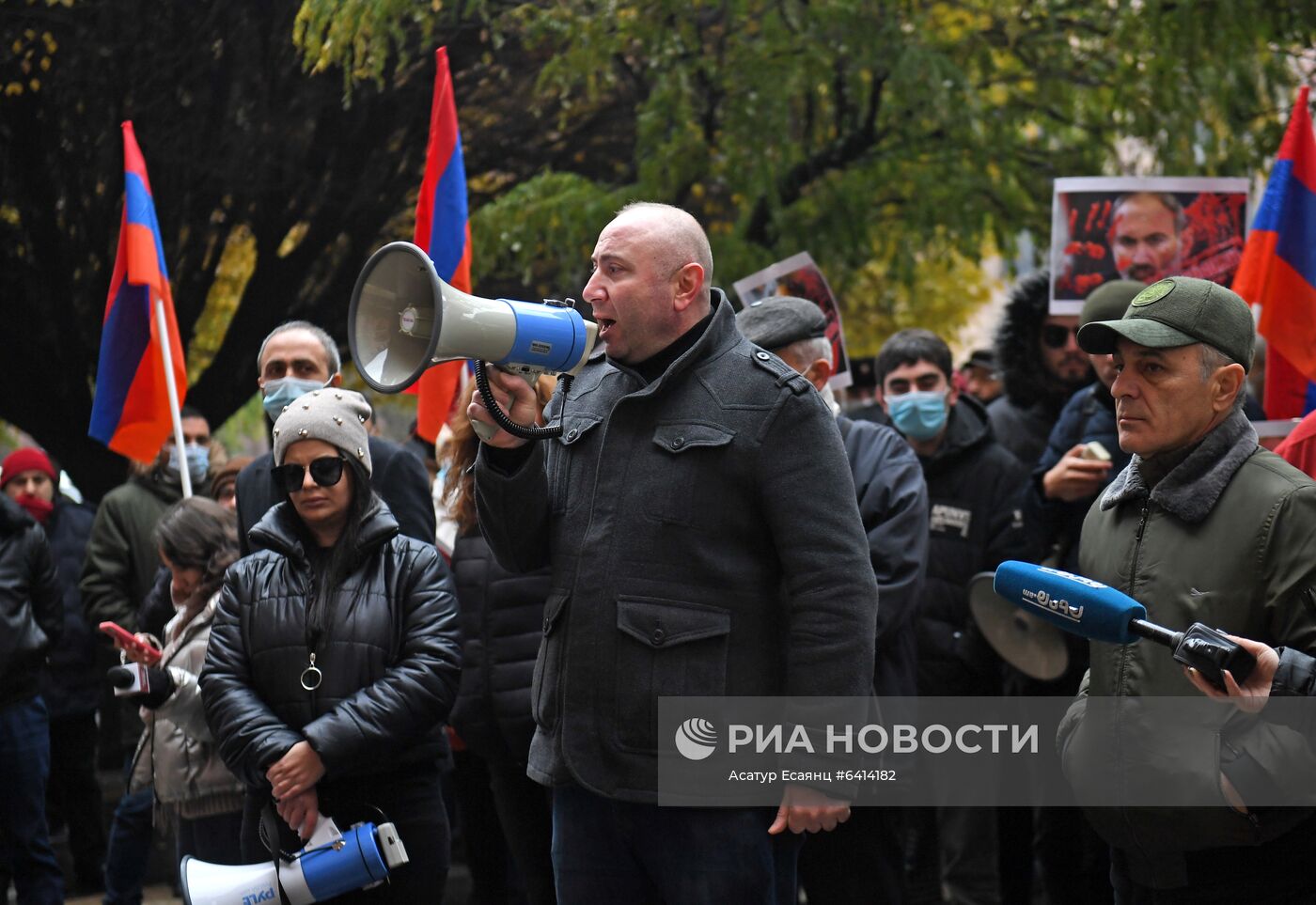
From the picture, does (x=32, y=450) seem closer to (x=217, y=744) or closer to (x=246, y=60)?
(x=246, y=60)

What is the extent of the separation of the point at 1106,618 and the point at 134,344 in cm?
518

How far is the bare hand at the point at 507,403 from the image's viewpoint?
3426 millimetres

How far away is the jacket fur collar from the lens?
3.44m

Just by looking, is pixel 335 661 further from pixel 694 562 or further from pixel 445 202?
pixel 445 202

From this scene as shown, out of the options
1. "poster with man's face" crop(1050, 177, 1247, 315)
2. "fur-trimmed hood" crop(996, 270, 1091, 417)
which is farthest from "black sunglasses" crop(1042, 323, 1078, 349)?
"poster with man's face" crop(1050, 177, 1247, 315)

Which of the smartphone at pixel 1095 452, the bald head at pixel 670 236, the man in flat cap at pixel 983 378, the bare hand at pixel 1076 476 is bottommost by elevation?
the man in flat cap at pixel 983 378

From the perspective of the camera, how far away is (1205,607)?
3.36 m

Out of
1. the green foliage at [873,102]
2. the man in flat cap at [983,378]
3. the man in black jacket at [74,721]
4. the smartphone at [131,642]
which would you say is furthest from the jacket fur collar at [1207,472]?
the man in flat cap at [983,378]

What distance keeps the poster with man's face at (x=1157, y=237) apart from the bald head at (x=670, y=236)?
354cm

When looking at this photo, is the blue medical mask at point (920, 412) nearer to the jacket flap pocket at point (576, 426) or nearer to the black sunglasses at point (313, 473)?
the black sunglasses at point (313, 473)

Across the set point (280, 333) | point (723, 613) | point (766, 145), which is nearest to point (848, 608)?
point (723, 613)

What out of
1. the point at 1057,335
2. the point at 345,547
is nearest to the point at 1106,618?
the point at 345,547

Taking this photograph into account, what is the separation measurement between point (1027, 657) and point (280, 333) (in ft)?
9.04

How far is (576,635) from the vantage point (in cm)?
346
